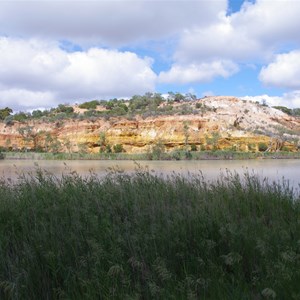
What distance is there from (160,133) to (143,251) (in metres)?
69.3

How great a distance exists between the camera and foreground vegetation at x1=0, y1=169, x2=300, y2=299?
13.5 feet

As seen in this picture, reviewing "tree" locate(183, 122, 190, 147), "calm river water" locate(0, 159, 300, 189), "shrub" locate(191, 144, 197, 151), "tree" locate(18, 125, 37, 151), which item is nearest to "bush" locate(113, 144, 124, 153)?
"tree" locate(183, 122, 190, 147)

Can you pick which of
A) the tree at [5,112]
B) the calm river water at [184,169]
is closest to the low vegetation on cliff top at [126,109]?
the tree at [5,112]

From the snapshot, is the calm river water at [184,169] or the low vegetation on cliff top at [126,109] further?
the low vegetation on cliff top at [126,109]

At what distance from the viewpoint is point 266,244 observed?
15.6ft

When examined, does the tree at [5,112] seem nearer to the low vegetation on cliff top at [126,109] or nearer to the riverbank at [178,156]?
the low vegetation on cliff top at [126,109]

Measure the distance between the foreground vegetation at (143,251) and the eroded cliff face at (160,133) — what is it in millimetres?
62516

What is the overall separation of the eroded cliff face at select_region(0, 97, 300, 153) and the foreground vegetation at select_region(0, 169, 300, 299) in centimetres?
6252

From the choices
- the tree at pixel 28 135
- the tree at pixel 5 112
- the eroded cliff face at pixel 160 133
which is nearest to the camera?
the eroded cliff face at pixel 160 133

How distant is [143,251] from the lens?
4.75m

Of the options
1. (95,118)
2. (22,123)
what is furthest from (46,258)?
(22,123)

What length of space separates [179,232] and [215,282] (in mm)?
1072

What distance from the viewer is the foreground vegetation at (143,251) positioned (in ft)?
13.5

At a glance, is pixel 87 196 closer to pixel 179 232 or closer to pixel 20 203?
pixel 20 203
